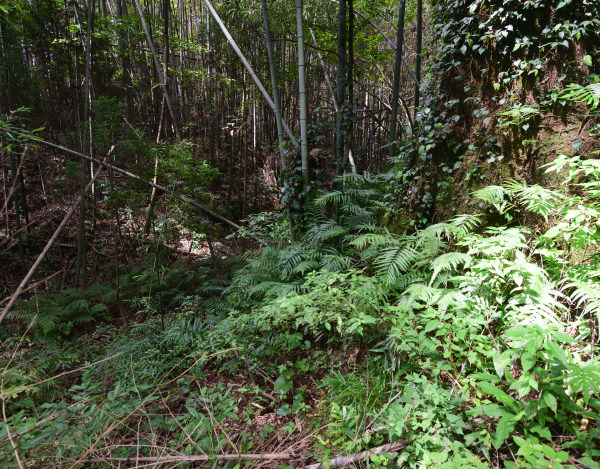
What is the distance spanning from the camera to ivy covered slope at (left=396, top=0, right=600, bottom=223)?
2.15 m

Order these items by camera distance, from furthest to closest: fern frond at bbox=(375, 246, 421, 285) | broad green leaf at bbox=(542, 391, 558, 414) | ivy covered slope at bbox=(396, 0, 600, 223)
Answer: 1. fern frond at bbox=(375, 246, 421, 285)
2. ivy covered slope at bbox=(396, 0, 600, 223)
3. broad green leaf at bbox=(542, 391, 558, 414)

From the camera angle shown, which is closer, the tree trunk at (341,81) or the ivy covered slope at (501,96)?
the ivy covered slope at (501,96)

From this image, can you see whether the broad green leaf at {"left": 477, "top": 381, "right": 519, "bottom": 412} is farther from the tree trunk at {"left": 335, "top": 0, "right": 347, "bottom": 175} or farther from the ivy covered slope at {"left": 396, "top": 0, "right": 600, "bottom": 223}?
the tree trunk at {"left": 335, "top": 0, "right": 347, "bottom": 175}

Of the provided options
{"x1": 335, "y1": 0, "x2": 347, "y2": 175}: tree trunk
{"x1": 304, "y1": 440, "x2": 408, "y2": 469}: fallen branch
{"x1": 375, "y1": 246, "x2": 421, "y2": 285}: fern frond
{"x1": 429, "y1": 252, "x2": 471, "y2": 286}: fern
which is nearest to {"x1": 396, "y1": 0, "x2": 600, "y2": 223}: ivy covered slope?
{"x1": 375, "y1": 246, "x2": 421, "y2": 285}: fern frond

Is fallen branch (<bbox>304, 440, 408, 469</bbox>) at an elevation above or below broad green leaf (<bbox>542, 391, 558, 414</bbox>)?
below

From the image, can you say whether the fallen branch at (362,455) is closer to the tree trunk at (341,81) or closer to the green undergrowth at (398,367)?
the green undergrowth at (398,367)

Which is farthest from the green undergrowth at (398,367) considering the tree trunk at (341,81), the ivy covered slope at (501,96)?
the tree trunk at (341,81)

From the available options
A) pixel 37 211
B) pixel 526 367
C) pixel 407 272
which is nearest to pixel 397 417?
pixel 526 367

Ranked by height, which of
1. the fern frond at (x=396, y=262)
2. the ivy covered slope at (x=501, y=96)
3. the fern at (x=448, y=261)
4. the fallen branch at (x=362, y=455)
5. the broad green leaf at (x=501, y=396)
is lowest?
the fallen branch at (x=362, y=455)

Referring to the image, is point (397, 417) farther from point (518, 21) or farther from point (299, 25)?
point (299, 25)

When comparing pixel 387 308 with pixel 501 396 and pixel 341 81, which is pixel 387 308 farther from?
pixel 341 81

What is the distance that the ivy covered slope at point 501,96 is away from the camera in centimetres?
215

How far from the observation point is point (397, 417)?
1.53m

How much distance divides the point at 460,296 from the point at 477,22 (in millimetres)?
2208
